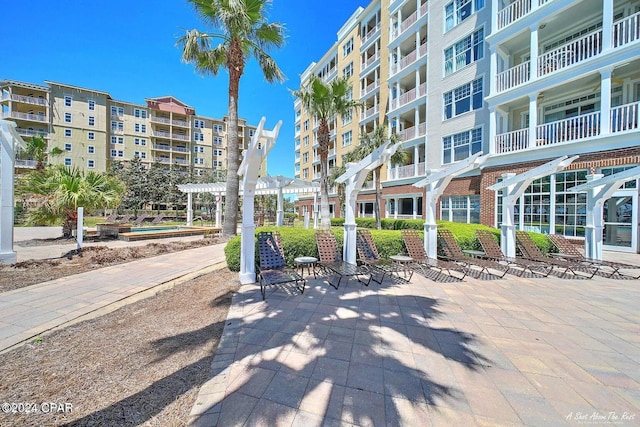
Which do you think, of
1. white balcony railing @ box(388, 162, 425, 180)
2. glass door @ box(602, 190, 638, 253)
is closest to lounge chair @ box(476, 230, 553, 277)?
glass door @ box(602, 190, 638, 253)

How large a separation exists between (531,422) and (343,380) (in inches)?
64.1

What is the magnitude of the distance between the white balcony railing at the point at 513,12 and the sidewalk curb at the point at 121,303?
17929 mm

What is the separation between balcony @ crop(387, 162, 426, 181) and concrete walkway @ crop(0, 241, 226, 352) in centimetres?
1613

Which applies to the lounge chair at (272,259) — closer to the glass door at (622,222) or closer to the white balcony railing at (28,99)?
the glass door at (622,222)

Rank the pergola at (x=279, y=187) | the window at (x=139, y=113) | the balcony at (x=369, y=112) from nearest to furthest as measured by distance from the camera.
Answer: the pergola at (x=279, y=187), the balcony at (x=369, y=112), the window at (x=139, y=113)

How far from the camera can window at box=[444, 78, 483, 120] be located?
49.9 ft

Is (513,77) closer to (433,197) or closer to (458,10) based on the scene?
(458,10)

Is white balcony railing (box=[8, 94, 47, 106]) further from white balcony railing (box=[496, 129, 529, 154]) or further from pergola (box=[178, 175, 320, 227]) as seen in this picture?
white balcony railing (box=[496, 129, 529, 154])

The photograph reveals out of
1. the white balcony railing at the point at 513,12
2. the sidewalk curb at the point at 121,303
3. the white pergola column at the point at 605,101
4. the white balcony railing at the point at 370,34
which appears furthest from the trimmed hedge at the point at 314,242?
the white balcony railing at the point at 370,34

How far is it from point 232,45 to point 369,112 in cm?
1745

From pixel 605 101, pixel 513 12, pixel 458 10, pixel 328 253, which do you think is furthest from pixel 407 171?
pixel 328 253

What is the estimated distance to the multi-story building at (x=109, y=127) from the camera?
36531 millimetres

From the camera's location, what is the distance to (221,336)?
3.55 meters

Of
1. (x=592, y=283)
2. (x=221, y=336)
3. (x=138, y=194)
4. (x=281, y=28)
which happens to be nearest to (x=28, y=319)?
(x=221, y=336)
